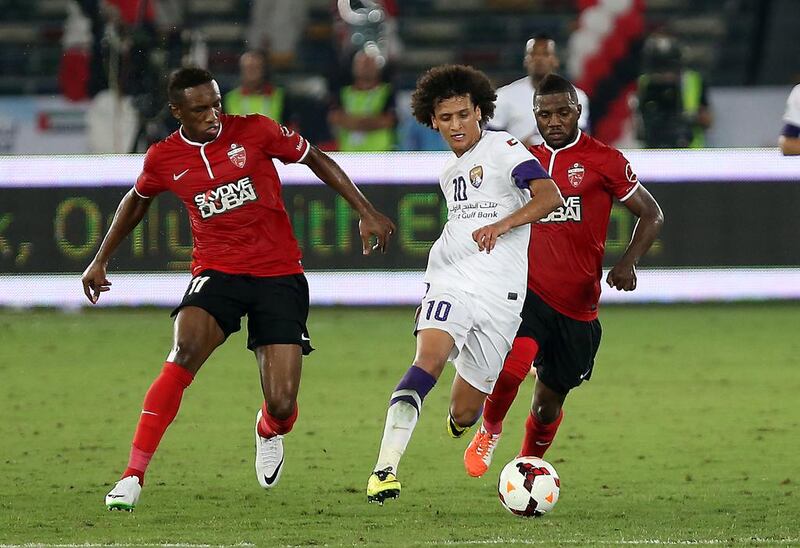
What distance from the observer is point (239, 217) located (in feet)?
21.2

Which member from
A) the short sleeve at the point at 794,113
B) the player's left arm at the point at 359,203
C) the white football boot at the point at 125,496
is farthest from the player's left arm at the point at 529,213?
the short sleeve at the point at 794,113

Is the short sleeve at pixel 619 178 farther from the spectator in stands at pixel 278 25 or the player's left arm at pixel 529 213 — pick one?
the spectator in stands at pixel 278 25

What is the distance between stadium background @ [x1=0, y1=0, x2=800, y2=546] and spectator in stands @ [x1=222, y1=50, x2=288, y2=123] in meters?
0.62

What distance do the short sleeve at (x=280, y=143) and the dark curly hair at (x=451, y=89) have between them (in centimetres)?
62

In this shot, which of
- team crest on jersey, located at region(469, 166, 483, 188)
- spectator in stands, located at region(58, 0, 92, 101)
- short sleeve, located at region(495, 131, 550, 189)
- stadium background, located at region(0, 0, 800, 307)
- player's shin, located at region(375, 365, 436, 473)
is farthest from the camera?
spectator in stands, located at region(58, 0, 92, 101)

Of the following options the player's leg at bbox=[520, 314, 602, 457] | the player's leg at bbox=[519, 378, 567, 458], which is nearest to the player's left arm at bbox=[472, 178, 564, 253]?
the player's leg at bbox=[520, 314, 602, 457]

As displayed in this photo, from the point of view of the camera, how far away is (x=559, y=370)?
21.3 ft

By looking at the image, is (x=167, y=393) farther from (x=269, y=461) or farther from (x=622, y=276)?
(x=622, y=276)

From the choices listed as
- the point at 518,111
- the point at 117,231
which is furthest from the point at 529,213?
the point at 518,111

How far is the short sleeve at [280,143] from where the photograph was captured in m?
6.55

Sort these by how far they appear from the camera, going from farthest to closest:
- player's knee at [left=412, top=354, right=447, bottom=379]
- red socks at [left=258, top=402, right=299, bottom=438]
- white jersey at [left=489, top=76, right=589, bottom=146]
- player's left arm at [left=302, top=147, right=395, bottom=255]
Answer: white jersey at [left=489, top=76, right=589, bottom=146]
red socks at [left=258, top=402, right=299, bottom=438]
player's left arm at [left=302, top=147, right=395, bottom=255]
player's knee at [left=412, top=354, right=447, bottom=379]

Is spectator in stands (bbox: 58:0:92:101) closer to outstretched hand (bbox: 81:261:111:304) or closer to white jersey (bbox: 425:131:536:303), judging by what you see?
outstretched hand (bbox: 81:261:111:304)

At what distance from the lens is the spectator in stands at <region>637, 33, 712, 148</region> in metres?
14.1

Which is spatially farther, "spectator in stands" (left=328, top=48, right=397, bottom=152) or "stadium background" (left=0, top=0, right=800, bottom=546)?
"spectator in stands" (left=328, top=48, right=397, bottom=152)
